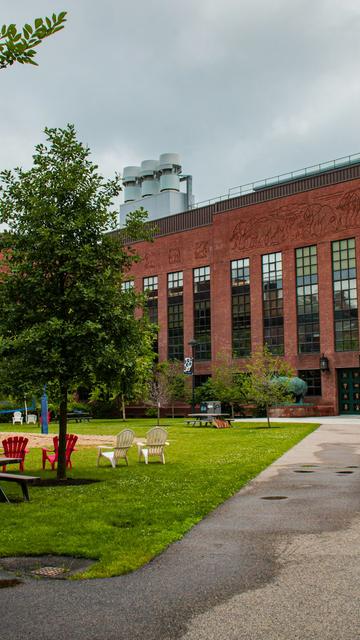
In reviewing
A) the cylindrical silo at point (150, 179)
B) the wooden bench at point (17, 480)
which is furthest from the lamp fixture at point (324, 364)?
the cylindrical silo at point (150, 179)

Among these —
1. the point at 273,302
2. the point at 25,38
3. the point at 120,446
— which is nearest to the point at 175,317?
the point at 273,302

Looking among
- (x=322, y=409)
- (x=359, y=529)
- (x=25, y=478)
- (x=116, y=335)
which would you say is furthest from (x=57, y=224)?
(x=322, y=409)

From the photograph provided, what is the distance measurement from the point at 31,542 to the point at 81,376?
235 inches

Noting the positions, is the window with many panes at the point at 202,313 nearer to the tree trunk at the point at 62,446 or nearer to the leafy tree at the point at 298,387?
the leafy tree at the point at 298,387

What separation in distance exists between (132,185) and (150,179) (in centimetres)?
432

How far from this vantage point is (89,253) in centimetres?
1368

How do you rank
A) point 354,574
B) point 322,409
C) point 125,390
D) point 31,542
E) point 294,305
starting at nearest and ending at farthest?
1. point 354,574
2. point 31,542
3. point 125,390
4. point 322,409
5. point 294,305

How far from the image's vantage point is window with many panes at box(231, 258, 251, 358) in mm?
59056

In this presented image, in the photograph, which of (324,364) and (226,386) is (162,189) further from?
(324,364)

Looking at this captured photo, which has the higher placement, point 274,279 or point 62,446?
point 274,279

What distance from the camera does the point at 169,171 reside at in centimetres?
8612

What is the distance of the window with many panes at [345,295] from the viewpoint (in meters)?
51.8

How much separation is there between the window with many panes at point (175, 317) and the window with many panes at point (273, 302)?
10.7 meters

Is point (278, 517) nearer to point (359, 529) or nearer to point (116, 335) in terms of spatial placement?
point (359, 529)
